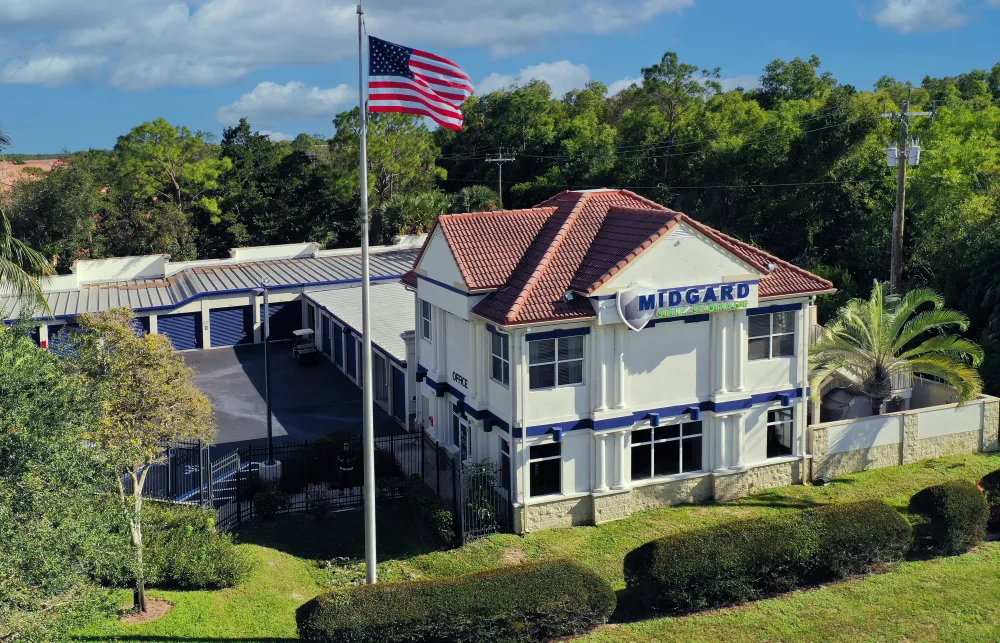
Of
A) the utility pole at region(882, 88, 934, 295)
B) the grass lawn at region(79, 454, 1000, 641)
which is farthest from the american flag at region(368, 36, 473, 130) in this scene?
the utility pole at region(882, 88, 934, 295)

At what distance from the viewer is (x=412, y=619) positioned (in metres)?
19.8

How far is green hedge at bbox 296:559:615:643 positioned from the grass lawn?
36.4 inches

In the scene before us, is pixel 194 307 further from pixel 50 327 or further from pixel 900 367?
pixel 900 367

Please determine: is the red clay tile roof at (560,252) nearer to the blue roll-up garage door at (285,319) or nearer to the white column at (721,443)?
the white column at (721,443)

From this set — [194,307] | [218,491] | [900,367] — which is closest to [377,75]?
[218,491]

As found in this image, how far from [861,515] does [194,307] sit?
35.3 meters

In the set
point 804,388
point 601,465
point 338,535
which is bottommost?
point 338,535

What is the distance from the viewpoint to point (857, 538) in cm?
2356

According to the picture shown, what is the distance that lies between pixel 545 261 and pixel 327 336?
21.9m

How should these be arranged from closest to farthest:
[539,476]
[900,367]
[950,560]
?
[950,560], [539,476], [900,367]

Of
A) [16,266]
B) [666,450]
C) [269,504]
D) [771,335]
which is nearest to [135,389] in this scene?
[16,266]

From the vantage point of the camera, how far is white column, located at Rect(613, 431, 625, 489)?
27.7 m

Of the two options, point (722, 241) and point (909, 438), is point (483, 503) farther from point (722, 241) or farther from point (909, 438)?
point (909, 438)

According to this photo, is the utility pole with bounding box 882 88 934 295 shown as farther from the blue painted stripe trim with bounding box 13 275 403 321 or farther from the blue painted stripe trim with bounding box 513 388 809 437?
the blue painted stripe trim with bounding box 13 275 403 321
